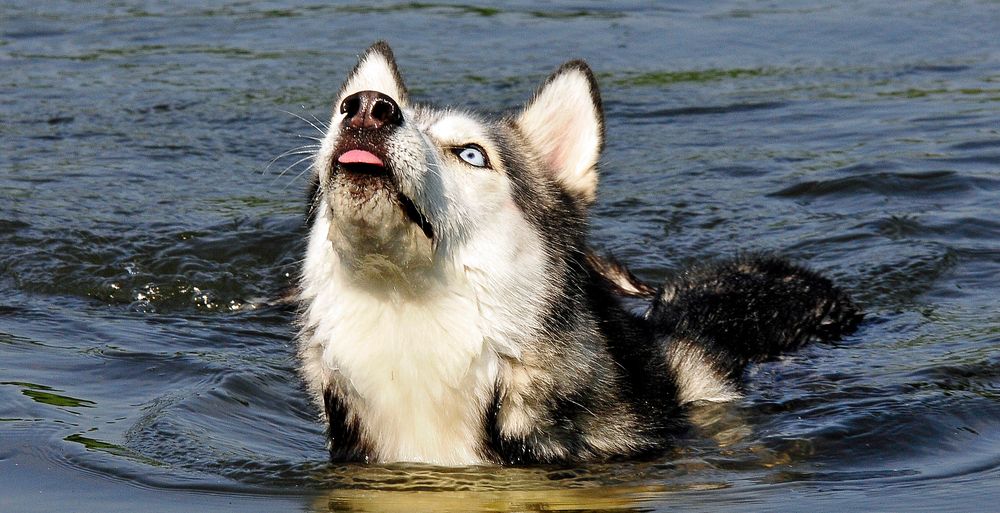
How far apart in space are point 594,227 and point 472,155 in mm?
1798

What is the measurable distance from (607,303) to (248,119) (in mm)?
7670

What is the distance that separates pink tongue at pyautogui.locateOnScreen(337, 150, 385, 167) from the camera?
5.43 meters

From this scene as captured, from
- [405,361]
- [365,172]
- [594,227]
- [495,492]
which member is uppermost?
[365,172]

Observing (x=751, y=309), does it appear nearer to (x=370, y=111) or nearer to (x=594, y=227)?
(x=594, y=227)

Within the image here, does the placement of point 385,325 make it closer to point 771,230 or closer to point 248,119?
point 771,230

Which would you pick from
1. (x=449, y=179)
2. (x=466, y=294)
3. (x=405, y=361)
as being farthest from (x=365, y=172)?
(x=405, y=361)

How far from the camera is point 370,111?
5473 millimetres

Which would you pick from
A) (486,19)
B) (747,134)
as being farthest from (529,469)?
(486,19)

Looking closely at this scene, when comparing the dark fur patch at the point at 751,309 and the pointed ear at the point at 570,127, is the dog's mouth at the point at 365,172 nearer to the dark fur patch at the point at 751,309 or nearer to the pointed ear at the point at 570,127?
the pointed ear at the point at 570,127

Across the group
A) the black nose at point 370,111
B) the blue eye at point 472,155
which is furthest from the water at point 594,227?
the black nose at point 370,111

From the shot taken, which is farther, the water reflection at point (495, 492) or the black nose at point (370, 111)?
the water reflection at point (495, 492)

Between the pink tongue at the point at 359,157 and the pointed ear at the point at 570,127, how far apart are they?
1.56m

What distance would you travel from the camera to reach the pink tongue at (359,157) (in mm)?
5430

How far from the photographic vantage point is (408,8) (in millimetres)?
17672
